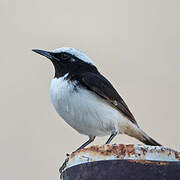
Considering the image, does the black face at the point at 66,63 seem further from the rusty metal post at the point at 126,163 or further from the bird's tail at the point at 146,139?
the rusty metal post at the point at 126,163

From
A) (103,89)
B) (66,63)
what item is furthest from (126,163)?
(66,63)

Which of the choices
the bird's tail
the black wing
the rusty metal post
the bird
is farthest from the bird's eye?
the rusty metal post

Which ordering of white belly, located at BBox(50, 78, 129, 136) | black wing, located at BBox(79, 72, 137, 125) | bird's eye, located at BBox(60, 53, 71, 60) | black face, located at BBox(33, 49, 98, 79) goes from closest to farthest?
white belly, located at BBox(50, 78, 129, 136) → black wing, located at BBox(79, 72, 137, 125) → black face, located at BBox(33, 49, 98, 79) → bird's eye, located at BBox(60, 53, 71, 60)

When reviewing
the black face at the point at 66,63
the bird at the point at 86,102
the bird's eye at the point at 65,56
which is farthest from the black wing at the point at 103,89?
the bird's eye at the point at 65,56

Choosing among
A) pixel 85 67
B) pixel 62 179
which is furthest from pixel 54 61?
pixel 62 179

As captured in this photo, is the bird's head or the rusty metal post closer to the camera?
the rusty metal post

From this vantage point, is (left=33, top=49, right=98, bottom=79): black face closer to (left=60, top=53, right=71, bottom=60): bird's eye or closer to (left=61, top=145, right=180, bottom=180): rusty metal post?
(left=60, top=53, right=71, bottom=60): bird's eye

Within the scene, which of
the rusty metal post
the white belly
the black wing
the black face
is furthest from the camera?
the black face
